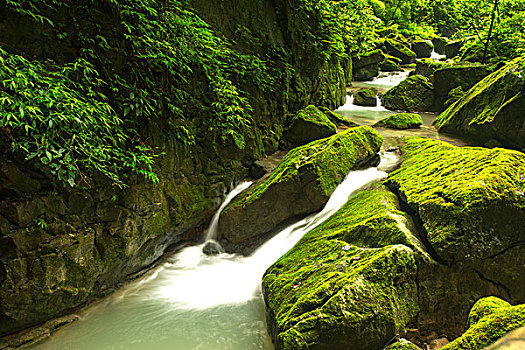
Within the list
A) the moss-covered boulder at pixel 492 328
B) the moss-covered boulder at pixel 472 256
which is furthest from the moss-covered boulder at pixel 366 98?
the moss-covered boulder at pixel 492 328

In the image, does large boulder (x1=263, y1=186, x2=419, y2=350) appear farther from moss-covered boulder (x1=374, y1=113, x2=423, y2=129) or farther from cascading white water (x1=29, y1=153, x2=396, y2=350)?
moss-covered boulder (x1=374, y1=113, x2=423, y2=129)

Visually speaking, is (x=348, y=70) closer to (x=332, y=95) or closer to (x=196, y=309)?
(x=332, y=95)

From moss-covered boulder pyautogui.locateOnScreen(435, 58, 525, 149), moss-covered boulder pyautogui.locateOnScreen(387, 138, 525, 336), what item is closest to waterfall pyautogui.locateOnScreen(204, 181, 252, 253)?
moss-covered boulder pyautogui.locateOnScreen(387, 138, 525, 336)

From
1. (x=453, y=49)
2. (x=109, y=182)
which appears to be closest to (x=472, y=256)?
(x=109, y=182)

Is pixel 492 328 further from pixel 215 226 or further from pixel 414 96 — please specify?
pixel 414 96

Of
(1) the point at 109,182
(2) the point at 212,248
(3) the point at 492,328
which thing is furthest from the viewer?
(2) the point at 212,248

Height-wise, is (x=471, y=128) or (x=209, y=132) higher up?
(x=209, y=132)

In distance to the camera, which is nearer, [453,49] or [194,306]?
[194,306]

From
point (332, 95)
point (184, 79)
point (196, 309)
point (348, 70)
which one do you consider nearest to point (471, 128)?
point (332, 95)

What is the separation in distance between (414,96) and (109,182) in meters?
13.9

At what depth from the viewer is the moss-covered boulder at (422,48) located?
26.5 metres

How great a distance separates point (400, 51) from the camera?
24.9 meters

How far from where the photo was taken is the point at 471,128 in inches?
297

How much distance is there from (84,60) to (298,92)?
6.30 meters
